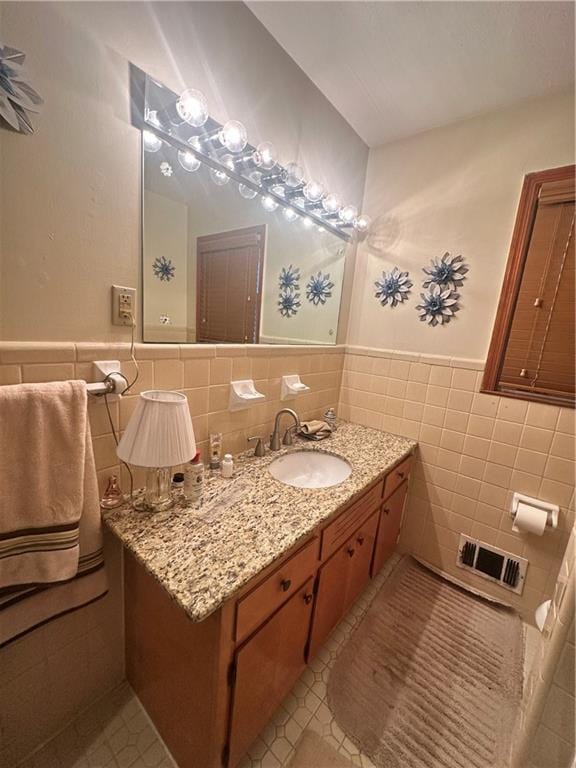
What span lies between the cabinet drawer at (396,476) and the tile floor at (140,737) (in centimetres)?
82

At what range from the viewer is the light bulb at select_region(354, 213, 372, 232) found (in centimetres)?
169

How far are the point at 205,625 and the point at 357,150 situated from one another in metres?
2.18

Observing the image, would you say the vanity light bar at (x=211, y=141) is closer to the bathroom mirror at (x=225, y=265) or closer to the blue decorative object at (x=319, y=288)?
the bathroom mirror at (x=225, y=265)

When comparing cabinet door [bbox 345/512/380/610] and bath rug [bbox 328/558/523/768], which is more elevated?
cabinet door [bbox 345/512/380/610]

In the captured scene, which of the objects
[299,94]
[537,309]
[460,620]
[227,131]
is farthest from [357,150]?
[460,620]

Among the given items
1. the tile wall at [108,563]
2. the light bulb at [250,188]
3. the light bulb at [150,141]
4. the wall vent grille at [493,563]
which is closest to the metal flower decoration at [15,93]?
the light bulb at [150,141]

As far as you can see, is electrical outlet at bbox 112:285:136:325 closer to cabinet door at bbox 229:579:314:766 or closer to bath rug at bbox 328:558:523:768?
cabinet door at bbox 229:579:314:766

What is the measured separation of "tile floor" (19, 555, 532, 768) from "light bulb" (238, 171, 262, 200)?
1.98 meters

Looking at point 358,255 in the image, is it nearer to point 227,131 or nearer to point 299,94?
point 299,94

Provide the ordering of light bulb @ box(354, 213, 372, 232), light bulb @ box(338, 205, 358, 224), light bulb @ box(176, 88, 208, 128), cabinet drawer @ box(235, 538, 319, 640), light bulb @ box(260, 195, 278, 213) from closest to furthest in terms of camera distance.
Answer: cabinet drawer @ box(235, 538, 319, 640) < light bulb @ box(176, 88, 208, 128) < light bulb @ box(260, 195, 278, 213) < light bulb @ box(338, 205, 358, 224) < light bulb @ box(354, 213, 372, 232)

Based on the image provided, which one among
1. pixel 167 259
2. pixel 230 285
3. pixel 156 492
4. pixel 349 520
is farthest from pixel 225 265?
pixel 349 520

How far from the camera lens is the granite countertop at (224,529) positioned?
26.1 inches

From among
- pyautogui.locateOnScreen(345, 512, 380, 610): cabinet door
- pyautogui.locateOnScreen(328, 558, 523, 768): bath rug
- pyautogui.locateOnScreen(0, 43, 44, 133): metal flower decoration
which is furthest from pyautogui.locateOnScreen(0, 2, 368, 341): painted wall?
pyautogui.locateOnScreen(328, 558, 523, 768): bath rug

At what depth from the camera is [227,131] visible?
97 centimetres
